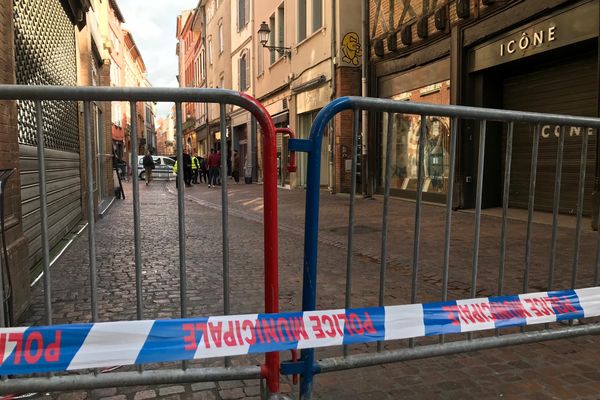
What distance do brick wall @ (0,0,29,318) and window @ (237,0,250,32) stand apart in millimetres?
23554

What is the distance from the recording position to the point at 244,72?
28125mm

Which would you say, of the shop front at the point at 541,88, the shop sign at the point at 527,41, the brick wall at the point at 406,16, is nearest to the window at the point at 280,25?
the brick wall at the point at 406,16

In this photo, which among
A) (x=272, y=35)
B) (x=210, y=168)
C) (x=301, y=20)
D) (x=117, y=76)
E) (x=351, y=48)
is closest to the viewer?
(x=351, y=48)

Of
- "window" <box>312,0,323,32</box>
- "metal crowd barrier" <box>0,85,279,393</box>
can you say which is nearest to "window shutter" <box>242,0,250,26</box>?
"window" <box>312,0,323,32</box>

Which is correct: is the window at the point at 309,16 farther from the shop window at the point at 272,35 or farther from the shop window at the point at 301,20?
the shop window at the point at 272,35

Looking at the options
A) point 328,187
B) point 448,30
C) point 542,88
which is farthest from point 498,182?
point 328,187

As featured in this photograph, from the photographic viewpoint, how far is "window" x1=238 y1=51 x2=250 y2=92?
1072 inches

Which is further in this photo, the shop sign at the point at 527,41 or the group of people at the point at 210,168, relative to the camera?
the group of people at the point at 210,168

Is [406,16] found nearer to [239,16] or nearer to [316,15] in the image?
[316,15]

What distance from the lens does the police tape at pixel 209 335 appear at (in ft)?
7.07

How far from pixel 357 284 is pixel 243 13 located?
2544cm

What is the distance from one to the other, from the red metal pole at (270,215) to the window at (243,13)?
2545 centimetres

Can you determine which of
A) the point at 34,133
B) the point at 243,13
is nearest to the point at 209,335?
the point at 34,133

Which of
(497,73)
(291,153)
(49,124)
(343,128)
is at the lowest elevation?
(291,153)
